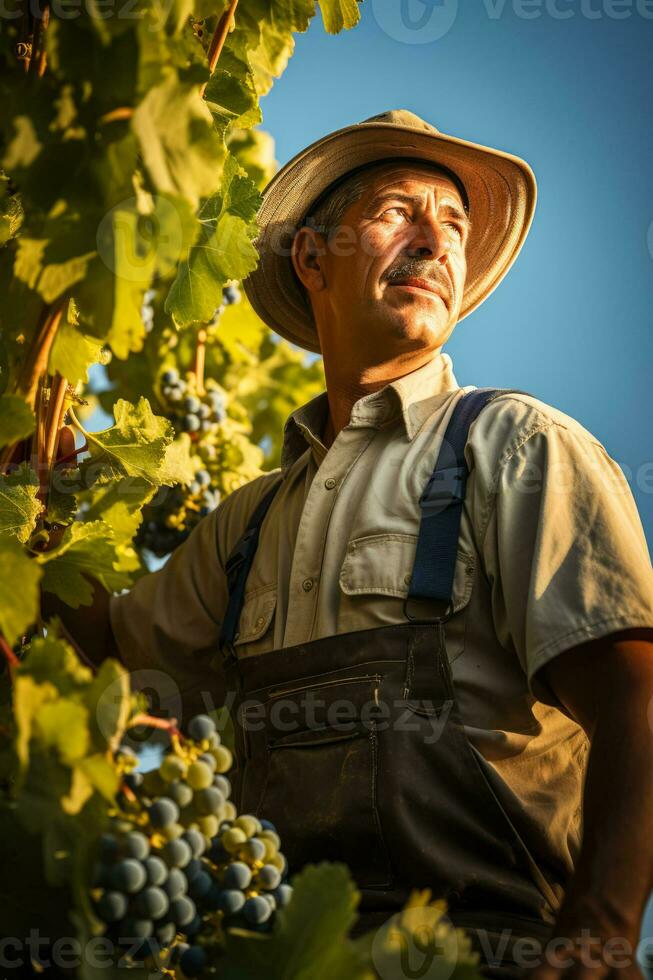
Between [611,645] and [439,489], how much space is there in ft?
1.67

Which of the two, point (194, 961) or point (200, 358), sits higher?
point (200, 358)

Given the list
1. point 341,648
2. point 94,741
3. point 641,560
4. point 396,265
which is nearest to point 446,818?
point 341,648

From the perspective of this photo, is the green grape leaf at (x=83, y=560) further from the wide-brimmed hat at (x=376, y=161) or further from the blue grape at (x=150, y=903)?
the wide-brimmed hat at (x=376, y=161)

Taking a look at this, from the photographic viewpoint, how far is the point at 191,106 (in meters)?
1.44

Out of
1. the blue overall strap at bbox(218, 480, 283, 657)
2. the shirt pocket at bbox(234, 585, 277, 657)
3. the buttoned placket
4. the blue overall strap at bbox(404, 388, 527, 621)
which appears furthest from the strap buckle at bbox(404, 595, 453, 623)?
the blue overall strap at bbox(218, 480, 283, 657)

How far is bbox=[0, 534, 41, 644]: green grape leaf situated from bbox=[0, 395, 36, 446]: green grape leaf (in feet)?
0.75

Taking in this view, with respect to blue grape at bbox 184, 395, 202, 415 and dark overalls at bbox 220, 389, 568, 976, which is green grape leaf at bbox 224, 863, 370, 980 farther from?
blue grape at bbox 184, 395, 202, 415

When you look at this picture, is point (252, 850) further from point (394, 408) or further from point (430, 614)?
point (394, 408)

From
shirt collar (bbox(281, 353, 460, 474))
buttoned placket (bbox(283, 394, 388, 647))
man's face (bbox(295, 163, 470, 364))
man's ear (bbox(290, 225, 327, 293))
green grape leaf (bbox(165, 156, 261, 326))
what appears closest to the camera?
green grape leaf (bbox(165, 156, 261, 326))

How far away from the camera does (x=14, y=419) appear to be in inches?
62.9

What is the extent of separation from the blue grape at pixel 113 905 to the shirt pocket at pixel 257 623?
105 cm

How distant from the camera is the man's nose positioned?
289cm

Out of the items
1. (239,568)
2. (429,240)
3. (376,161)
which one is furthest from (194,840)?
(376,161)

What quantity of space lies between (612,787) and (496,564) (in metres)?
0.51
